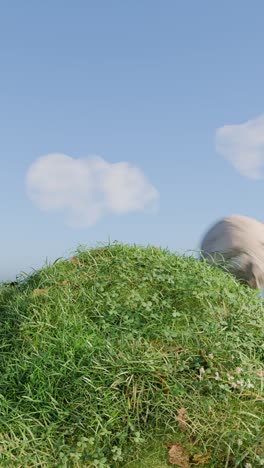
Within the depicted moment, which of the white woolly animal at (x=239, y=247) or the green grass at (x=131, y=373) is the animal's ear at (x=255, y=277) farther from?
the green grass at (x=131, y=373)

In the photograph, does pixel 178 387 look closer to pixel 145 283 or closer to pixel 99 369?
pixel 99 369

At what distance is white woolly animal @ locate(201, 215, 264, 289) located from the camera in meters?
7.35

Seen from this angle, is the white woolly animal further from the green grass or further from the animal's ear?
the green grass

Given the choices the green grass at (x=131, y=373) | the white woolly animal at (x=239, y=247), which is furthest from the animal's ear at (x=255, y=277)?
the green grass at (x=131, y=373)

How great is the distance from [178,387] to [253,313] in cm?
150

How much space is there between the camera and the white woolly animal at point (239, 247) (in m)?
7.35

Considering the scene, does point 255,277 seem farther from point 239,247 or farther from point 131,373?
point 131,373

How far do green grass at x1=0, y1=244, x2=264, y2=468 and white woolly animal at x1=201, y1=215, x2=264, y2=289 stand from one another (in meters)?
0.95

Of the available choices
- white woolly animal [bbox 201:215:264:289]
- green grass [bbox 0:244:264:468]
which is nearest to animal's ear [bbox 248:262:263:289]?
white woolly animal [bbox 201:215:264:289]

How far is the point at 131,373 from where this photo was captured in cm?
492

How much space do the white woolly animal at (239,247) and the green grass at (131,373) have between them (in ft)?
3.10

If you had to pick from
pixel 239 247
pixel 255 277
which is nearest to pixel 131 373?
pixel 255 277

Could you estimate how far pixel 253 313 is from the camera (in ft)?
20.0

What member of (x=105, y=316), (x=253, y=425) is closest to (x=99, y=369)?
(x=105, y=316)
